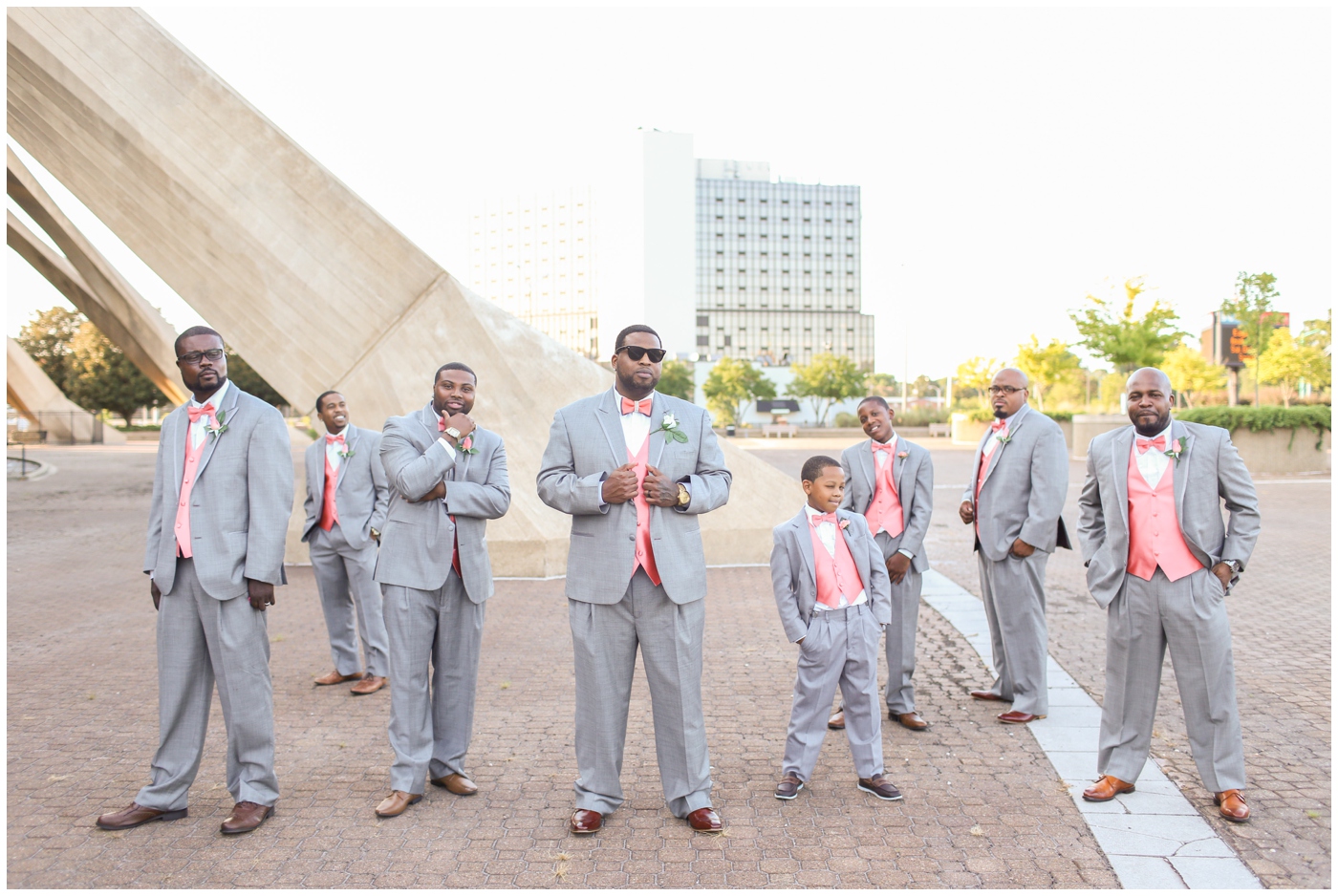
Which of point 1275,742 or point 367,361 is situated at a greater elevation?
point 367,361

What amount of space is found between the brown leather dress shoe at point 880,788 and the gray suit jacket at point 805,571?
0.71 m

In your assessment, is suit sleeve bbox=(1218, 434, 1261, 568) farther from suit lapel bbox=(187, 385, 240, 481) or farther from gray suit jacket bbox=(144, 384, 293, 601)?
suit lapel bbox=(187, 385, 240, 481)

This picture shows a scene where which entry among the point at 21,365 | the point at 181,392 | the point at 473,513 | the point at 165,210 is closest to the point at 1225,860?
the point at 473,513

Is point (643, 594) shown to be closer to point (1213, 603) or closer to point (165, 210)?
point (1213, 603)

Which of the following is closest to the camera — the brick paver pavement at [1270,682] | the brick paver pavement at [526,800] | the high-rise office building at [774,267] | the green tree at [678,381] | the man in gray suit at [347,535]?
the brick paver pavement at [526,800]

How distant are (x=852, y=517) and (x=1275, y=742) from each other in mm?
2627

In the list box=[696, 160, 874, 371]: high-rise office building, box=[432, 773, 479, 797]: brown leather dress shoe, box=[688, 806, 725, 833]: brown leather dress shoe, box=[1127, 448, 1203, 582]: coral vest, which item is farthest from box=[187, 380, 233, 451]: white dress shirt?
box=[696, 160, 874, 371]: high-rise office building

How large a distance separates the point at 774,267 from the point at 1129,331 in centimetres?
9785

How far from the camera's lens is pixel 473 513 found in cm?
430

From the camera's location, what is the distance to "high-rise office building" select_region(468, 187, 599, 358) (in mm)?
137000

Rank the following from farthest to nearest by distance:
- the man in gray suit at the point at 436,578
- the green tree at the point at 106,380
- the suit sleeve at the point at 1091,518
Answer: the green tree at the point at 106,380
the suit sleeve at the point at 1091,518
the man in gray suit at the point at 436,578

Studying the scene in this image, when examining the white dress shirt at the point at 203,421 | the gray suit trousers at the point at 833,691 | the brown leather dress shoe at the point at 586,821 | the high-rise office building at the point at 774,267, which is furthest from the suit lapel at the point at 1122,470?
the high-rise office building at the point at 774,267

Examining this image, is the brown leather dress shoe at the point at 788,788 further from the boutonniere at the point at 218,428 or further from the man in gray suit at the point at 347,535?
the man in gray suit at the point at 347,535

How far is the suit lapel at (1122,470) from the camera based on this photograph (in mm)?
4293
